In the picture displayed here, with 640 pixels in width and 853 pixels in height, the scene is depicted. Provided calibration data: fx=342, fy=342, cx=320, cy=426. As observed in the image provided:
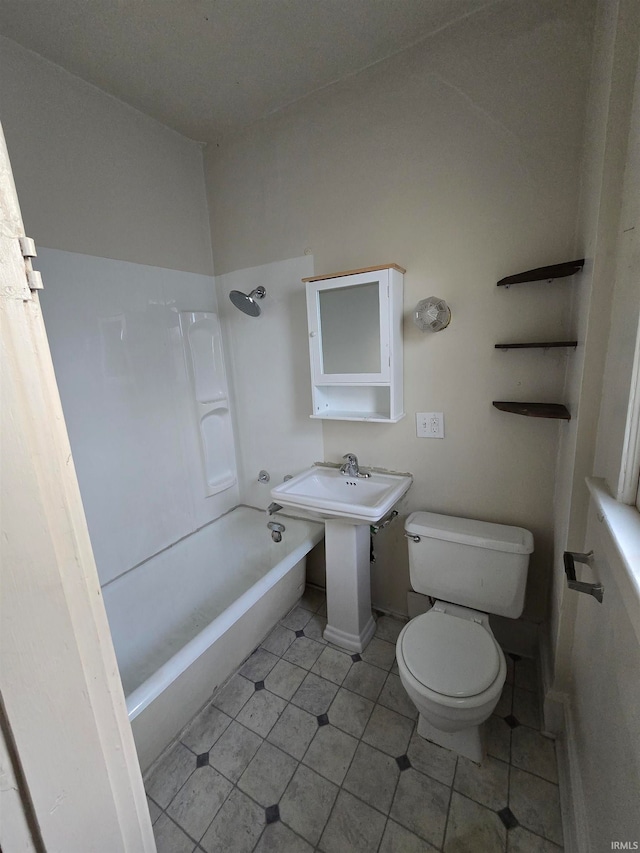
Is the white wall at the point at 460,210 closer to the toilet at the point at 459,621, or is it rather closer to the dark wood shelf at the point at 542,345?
the dark wood shelf at the point at 542,345

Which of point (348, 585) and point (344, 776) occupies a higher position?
point (348, 585)

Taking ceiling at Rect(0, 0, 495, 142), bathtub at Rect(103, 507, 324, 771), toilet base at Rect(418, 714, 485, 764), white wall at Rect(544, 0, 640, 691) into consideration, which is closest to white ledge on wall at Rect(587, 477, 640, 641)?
white wall at Rect(544, 0, 640, 691)

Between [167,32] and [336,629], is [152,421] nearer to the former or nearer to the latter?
[336,629]

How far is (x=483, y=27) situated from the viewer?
1284 millimetres

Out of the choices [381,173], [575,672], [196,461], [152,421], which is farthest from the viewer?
[196,461]

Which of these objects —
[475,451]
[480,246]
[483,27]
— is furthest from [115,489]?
[483,27]

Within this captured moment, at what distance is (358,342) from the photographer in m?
1.67

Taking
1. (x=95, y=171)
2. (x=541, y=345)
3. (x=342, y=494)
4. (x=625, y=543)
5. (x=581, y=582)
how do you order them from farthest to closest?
(x=342, y=494) < (x=95, y=171) < (x=541, y=345) < (x=581, y=582) < (x=625, y=543)

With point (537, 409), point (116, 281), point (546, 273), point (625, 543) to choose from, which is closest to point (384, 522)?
point (537, 409)

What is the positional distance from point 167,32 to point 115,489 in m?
1.91

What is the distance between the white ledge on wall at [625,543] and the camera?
608 mm

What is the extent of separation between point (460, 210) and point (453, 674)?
1791 mm

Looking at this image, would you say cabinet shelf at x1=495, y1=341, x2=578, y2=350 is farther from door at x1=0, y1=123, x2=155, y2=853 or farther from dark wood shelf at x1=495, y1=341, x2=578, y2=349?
door at x1=0, y1=123, x2=155, y2=853

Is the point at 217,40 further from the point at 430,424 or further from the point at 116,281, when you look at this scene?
the point at 430,424
